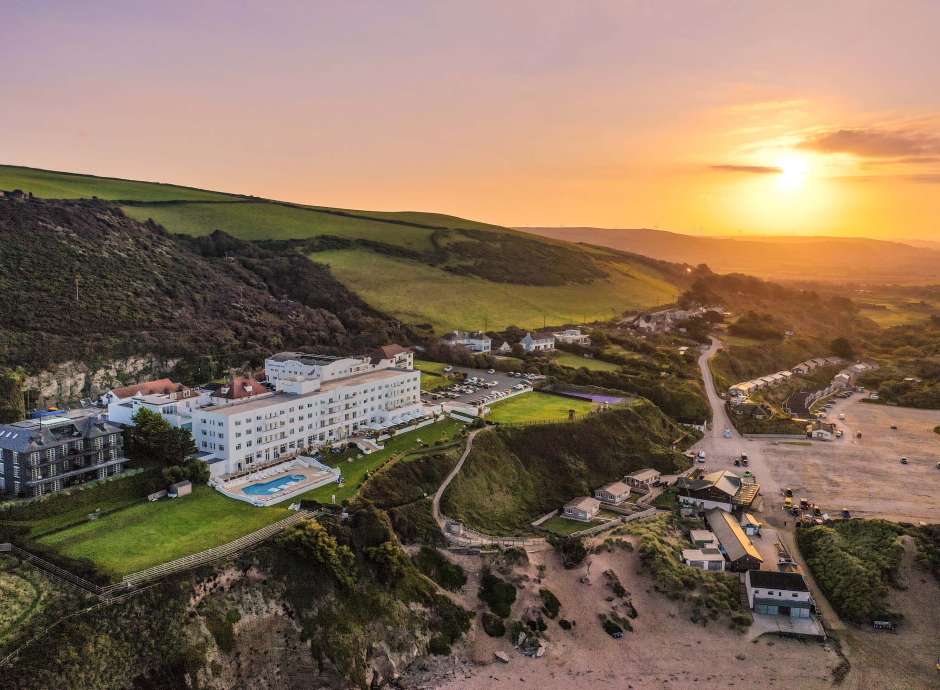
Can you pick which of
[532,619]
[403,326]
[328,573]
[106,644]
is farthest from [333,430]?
[403,326]

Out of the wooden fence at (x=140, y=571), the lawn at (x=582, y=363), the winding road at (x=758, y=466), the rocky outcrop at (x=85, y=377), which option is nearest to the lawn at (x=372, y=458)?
the wooden fence at (x=140, y=571)

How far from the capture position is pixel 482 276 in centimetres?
16038

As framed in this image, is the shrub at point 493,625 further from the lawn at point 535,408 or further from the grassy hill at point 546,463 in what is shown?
the lawn at point 535,408

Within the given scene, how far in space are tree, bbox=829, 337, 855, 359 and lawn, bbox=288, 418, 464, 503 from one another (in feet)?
360

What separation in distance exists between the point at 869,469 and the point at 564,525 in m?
40.9

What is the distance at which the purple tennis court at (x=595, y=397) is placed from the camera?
284 feet

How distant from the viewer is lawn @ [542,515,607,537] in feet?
189

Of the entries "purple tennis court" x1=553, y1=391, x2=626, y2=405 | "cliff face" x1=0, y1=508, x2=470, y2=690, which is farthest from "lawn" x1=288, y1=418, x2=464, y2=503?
"purple tennis court" x1=553, y1=391, x2=626, y2=405

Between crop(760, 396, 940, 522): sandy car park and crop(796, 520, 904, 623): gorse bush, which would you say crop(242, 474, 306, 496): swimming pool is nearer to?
crop(796, 520, 904, 623): gorse bush

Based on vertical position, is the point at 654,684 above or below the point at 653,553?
below

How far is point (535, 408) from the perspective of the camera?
80812 millimetres

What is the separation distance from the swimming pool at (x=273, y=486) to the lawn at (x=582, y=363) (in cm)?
5699

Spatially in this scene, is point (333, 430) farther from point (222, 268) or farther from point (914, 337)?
point (914, 337)

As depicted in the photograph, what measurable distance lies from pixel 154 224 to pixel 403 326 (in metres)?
54.0
